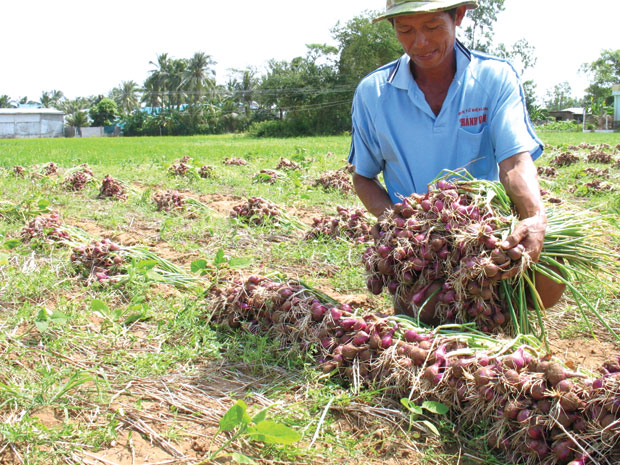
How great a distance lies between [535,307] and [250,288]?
4.58ft

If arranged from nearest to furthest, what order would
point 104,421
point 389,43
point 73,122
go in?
point 104,421
point 389,43
point 73,122

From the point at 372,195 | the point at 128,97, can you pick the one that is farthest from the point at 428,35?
the point at 128,97

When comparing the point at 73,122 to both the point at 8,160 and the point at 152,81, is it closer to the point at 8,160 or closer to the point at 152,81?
the point at 152,81

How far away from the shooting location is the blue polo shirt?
2682mm

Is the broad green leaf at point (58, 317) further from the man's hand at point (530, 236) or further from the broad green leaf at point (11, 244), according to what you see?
the man's hand at point (530, 236)

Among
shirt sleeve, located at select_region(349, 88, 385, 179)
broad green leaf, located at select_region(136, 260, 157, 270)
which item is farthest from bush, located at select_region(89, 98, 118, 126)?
shirt sleeve, located at select_region(349, 88, 385, 179)

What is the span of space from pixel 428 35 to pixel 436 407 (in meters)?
1.64

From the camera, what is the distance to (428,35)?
8.50ft

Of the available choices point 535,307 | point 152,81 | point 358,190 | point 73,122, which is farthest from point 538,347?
point 73,122

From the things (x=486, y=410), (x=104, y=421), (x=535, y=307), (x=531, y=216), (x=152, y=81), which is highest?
(x=152, y=81)

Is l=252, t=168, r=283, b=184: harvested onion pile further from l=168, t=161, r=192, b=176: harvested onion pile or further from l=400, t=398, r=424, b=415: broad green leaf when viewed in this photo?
l=400, t=398, r=424, b=415: broad green leaf

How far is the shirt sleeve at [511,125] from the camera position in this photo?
2543 mm

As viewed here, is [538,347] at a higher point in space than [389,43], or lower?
lower

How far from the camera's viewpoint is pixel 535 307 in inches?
92.1
